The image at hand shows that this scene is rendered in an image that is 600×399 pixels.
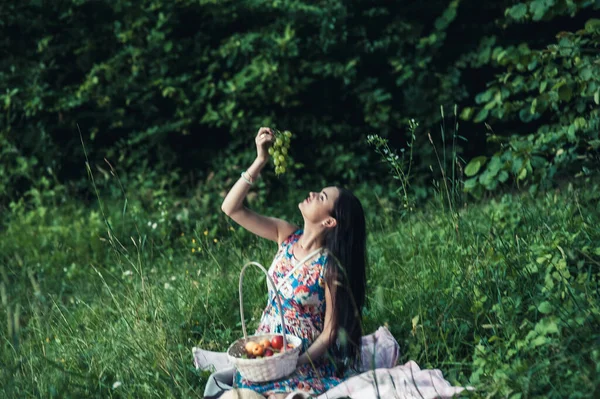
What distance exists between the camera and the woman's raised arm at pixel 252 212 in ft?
11.7

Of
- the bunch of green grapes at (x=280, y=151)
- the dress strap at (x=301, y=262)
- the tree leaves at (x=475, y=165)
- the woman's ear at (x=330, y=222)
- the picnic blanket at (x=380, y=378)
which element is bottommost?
the picnic blanket at (x=380, y=378)

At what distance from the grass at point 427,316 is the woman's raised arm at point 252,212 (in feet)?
1.64

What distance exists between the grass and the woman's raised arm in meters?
0.50

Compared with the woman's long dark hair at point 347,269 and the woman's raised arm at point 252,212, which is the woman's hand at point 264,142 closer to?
the woman's raised arm at point 252,212

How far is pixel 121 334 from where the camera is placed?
12.2 ft

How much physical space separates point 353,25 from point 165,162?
7.60 ft

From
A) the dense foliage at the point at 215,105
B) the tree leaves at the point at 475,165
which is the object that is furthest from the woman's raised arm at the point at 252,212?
the dense foliage at the point at 215,105

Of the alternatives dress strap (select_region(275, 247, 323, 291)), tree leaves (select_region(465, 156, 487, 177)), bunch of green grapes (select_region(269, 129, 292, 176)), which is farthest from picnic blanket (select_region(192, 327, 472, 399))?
tree leaves (select_region(465, 156, 487, 177))

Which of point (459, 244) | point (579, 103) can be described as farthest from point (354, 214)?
point (579, 103)

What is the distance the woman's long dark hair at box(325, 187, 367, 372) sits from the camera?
340 centimetres

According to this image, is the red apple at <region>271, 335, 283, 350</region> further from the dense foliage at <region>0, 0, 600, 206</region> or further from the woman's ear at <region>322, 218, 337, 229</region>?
the dense foliage at <region>0, 0, 600, 206</region>

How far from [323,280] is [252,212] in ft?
1.70

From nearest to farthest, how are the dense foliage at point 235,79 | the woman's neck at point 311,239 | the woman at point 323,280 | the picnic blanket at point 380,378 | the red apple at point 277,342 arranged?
1. the picnic blanket at point 380,378
2. the red apple at point 277,342
3. the woman at point 323,280
4. the woman's neck at point 311,239
5. the dense foliage at point 235,79

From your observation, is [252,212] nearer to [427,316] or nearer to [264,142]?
[264,142]
